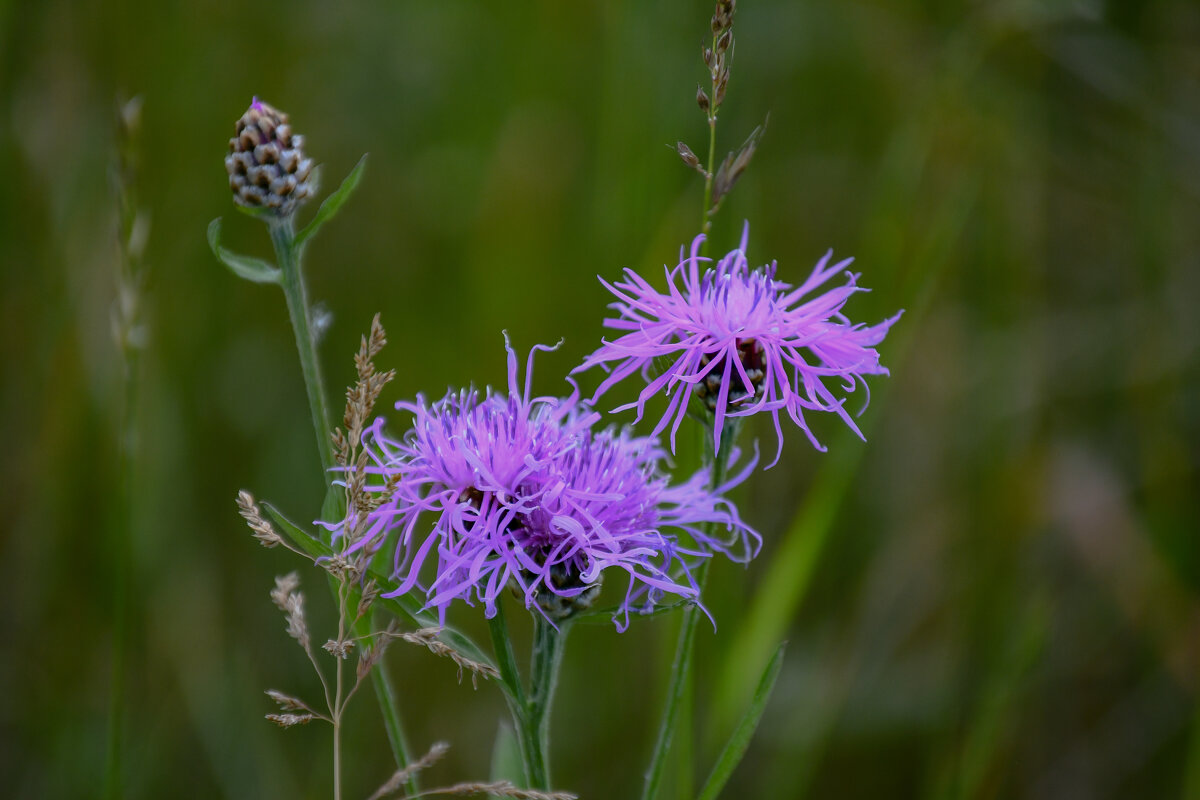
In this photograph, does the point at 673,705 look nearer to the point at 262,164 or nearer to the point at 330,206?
the point at 330,206

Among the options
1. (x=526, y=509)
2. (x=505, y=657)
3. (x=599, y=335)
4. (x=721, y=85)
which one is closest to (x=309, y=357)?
(x=526, y=509)

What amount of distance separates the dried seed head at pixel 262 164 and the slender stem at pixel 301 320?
0.11 ft

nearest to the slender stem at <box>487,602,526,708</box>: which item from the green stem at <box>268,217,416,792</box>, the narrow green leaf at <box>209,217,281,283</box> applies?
the green stem at <box>268,217,416,792</box>

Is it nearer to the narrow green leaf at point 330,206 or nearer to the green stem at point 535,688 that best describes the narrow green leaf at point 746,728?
the green stem at point 535,688

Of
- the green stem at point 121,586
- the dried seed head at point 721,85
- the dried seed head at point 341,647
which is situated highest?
the dried seed head at point 721,85

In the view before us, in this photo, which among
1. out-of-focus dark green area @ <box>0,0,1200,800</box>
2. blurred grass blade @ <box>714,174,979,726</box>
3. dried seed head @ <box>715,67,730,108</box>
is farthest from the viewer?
out-of-focus dark green area @ <box>0,0,1200,800</box>

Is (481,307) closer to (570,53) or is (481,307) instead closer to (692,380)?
(570,53)

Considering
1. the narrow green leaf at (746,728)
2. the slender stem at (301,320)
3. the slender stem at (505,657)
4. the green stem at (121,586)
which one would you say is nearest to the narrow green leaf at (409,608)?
the slender stem at (505,657)

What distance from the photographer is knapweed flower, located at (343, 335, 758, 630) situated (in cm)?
122

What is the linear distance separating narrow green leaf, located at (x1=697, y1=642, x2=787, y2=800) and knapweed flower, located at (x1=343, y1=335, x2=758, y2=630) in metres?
0.12

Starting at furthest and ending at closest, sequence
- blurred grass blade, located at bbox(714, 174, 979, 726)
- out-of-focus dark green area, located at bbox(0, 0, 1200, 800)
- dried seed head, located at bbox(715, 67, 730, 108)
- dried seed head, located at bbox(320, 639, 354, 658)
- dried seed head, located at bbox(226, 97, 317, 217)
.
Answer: out-of-focus dark green area, located at bbox(0, 0, 1200, 800)
blurred grass blade, located at bbox(714, 174, 979, 726)
dried seed head, located at bbox(226, 97, 317, 217)
dried seed head, located at bbox(715, 67, 730, 108)
dried seed head, located at bbox(320, 639, 354, 658)


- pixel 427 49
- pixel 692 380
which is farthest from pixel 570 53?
pixel 692 380

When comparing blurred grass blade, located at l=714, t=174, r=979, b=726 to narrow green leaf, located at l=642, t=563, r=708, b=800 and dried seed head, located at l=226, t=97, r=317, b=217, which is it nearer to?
narrow green leaf, located at l=642, t=563, r=708, b=800

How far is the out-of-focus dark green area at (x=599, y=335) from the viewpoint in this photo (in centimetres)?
247
